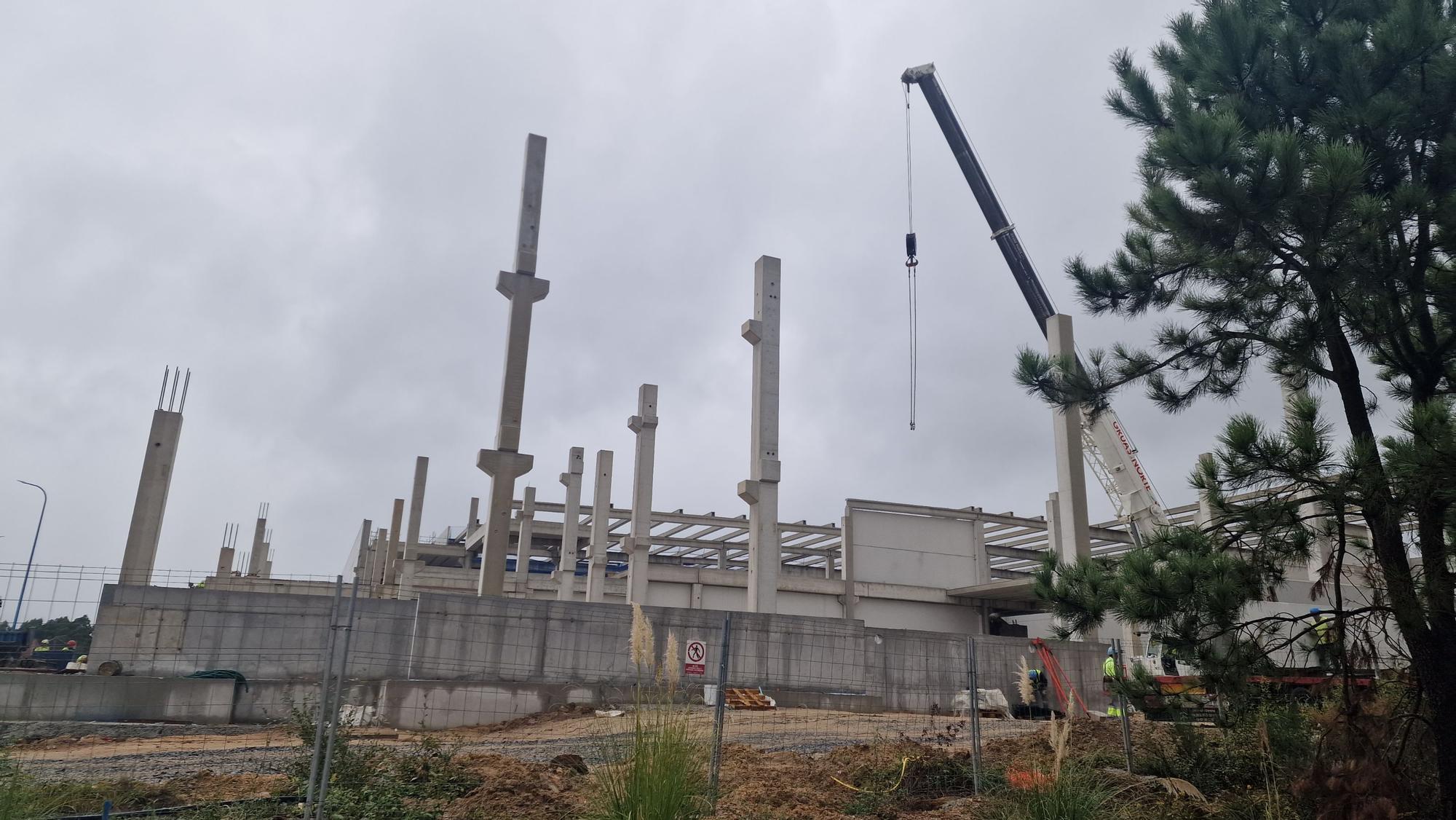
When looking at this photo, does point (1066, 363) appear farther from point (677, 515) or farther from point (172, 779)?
point (677, 515)

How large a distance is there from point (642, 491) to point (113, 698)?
14.0m

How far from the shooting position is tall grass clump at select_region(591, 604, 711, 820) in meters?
5.26

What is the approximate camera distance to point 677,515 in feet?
118

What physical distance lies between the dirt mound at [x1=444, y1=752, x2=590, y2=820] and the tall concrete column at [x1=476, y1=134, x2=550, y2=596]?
30.5ft

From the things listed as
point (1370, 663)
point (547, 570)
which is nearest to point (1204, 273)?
Result: point (1370, 663)

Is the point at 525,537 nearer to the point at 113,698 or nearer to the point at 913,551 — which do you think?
the point at 913,551

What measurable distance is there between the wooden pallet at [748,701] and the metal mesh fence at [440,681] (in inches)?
1.5

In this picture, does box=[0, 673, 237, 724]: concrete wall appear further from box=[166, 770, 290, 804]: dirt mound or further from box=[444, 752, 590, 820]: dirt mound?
box=[444, 752, 590, 820]: dirt mound

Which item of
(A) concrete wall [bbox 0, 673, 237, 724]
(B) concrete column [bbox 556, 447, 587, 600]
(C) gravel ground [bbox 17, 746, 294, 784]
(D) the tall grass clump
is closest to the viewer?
(D) the tall grass clump

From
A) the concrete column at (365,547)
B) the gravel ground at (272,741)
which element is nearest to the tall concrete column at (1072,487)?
the gravel ground at (272,741)

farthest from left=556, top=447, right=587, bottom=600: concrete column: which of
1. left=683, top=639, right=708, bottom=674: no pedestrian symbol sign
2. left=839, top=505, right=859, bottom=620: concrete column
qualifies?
left=683, top=639, right=708, bottom=674: no pedestrian symbol sign

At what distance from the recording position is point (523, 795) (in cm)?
654

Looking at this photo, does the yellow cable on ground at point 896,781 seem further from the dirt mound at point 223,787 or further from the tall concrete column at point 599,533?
the tall concrete column at point 599,533

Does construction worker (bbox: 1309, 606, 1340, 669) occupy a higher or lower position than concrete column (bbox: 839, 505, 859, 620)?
lower
